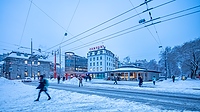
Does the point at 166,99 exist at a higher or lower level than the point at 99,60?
lower

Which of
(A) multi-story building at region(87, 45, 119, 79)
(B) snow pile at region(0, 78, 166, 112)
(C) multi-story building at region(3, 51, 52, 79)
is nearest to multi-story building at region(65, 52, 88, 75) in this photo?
(C) multi-story building at region(3, 51, 52, 79)

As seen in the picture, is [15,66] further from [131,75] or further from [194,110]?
[194,110]

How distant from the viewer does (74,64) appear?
92062 millimetres

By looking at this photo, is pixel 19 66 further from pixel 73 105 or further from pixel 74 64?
pixel 73 105

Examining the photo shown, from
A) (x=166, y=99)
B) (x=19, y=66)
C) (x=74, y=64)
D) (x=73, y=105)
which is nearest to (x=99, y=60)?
(x=74, y=64)

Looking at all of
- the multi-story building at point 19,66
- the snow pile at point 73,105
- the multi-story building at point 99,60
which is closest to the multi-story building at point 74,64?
the multi-story building at point 19,66

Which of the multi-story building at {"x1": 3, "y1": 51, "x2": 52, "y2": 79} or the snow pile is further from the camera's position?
the multi-story building at {"x1": 3, "y1": 51, "x2": 52, "y2": 79}

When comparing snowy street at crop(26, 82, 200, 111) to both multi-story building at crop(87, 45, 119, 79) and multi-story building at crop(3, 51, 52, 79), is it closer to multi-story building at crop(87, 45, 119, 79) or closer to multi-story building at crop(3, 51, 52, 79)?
multi-story building at crop(87, 45, 119, 79)

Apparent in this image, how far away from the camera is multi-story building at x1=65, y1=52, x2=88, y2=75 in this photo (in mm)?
90000

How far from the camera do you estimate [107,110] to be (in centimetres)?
693

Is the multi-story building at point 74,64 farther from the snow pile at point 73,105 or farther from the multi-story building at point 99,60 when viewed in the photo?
the snow pile at point 73,105

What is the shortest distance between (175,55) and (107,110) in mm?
41563

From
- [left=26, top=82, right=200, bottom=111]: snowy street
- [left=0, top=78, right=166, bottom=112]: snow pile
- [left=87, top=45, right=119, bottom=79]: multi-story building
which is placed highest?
[left=87, top=45, right=119, bottom=79]: multi-story building

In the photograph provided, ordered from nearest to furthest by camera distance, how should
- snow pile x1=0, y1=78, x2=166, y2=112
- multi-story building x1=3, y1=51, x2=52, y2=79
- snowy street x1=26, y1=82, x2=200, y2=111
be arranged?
snow pile x1=0, y1=78, x2=166, y2=112 → snowy street x1=26, y1=82, x2=200, y2=111 → multi-story building x1=3, y1=51, x2=52, y2=79
